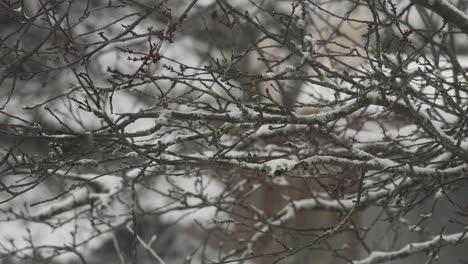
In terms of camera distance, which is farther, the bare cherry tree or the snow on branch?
the snow on branch

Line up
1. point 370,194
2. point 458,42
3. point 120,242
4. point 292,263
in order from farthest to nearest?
point 120,242 < point 292,263 < point 458,42 < point 370,194

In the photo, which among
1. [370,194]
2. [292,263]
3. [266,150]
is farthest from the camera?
[292,263]

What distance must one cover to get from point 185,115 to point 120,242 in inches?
523

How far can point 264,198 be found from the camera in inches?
544

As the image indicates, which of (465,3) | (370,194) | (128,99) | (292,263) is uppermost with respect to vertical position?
(128,99)

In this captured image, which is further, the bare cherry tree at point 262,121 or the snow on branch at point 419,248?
the snow on branch at point 419,248

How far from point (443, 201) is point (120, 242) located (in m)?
9.72

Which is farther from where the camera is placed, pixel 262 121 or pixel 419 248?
pixel 419 248

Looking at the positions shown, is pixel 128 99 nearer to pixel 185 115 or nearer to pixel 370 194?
pixel 370 194

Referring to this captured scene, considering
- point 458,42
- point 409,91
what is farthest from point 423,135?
point 458,42

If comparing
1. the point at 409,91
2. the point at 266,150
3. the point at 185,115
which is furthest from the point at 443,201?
the point at 185,115

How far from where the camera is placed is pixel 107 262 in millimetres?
17156

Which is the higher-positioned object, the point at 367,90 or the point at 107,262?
the point at 107,262

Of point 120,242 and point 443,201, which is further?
point 120,242
